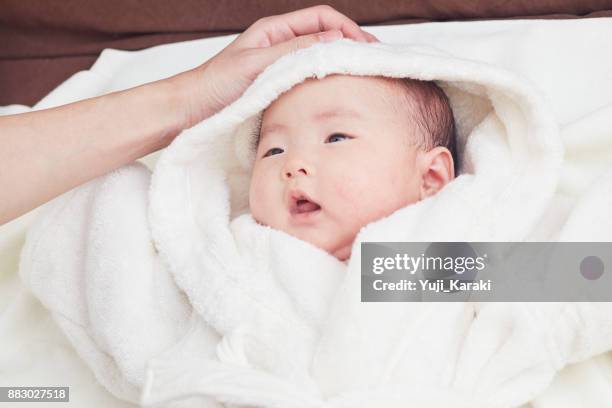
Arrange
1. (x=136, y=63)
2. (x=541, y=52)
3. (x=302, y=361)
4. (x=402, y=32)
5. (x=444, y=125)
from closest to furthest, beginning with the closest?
(x=302, y=361)
(x=444, y=125)
(x=541, y=52)
(x=402, y=32)
(x=136, y=63)

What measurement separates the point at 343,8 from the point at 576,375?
92cm

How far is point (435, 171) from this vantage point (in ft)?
3.56

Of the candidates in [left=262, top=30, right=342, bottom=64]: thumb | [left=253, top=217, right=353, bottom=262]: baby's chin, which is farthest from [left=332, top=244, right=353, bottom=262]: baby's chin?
[left=262, top=30, right=342, bottom=64]: thumb

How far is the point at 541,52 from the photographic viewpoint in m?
1.30

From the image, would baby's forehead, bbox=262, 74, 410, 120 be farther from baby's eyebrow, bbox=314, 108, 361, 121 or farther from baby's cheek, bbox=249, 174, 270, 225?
baby's cheek, bbox=249, 174, 270, 225

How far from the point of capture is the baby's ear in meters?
1.08

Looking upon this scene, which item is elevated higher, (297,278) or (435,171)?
(435,171)

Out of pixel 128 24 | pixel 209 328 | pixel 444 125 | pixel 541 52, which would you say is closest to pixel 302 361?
pixel 209 328

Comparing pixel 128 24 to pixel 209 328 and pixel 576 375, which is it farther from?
pixel 576 375

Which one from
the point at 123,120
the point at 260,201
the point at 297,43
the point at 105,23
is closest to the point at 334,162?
the point at 260,201

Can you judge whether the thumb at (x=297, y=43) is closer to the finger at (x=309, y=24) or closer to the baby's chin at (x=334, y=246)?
the finger at (x=309, y=24)

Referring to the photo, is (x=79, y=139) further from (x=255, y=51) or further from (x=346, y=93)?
(x=346, y=93)

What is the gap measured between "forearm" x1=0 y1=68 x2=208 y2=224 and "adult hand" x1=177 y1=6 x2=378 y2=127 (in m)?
0.03

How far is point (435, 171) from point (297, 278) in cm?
28
